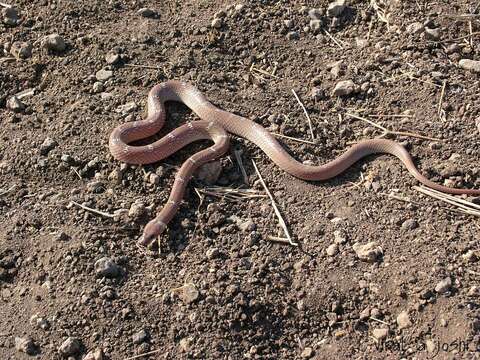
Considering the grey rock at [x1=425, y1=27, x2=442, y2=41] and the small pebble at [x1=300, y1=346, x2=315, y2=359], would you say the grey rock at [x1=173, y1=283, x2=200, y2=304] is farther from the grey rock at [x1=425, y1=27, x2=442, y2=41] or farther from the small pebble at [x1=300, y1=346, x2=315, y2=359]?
the grey rock at [x1=425, y1=27, x2=442, y2=41]

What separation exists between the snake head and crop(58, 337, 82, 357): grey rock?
130 centimetres

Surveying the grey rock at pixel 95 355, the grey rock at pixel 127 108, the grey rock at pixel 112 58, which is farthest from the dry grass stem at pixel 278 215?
the grey rock at pixel 112 58

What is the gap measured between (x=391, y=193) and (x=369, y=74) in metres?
2.03

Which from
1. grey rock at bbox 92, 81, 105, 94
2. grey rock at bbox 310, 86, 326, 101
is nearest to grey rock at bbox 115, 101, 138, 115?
grey rock at bbox 92, 81, 105, 94

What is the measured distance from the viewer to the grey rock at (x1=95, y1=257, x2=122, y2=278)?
20.4ft

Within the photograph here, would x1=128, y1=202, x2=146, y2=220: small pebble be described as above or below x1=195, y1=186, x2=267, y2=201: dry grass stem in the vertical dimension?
above

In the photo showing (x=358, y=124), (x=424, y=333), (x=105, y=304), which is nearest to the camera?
(x=424, y=333)

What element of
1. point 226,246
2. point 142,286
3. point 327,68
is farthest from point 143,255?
point 327,68

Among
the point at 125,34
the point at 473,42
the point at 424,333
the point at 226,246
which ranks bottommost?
the point at 424,333

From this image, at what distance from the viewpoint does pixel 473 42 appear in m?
8.06

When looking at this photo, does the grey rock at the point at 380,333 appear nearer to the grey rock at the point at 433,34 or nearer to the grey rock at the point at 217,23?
the grey rock at the point at 433,34

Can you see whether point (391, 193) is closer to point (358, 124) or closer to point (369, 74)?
point (358, 124)

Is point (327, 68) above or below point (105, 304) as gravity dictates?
above

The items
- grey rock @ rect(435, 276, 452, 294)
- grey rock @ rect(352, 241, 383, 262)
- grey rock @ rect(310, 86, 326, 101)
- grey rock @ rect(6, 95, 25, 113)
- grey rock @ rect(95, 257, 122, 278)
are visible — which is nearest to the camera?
grey rock @ rect(435, 276, 452, 294)
